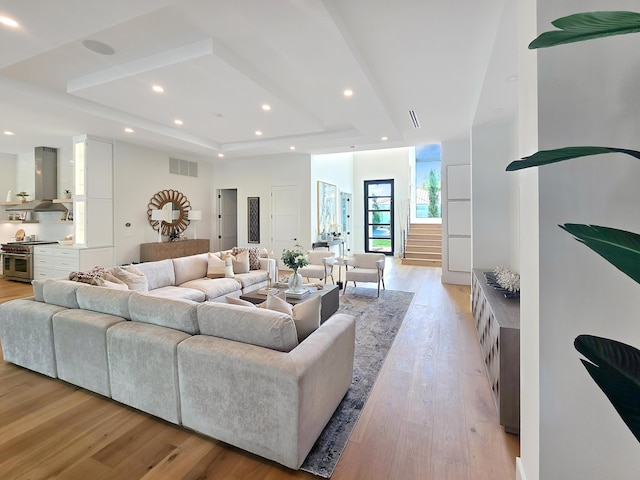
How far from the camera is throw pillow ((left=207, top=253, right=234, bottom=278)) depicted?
498cm

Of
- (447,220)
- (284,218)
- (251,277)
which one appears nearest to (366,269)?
(251,277)

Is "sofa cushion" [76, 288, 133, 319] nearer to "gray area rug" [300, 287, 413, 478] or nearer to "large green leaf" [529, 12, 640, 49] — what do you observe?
"gray area rug" [300, 287, 413, 478]

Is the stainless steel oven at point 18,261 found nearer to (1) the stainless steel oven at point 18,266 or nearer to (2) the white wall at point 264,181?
(1) the stainless steel oven at point 18,266

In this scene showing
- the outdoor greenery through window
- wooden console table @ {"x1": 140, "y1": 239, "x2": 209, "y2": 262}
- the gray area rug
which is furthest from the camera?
the outdoor greenery through window

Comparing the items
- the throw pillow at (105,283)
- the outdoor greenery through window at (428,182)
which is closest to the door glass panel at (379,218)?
the outdoor greenery through window at (428,182)

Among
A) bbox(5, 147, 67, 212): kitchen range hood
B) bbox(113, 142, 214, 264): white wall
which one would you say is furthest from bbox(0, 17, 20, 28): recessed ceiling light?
bbox(5, 147, 67, 212): kitchen range hood

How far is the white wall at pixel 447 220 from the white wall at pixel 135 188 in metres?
6.36

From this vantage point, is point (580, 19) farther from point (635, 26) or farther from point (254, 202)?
point (254, 202)

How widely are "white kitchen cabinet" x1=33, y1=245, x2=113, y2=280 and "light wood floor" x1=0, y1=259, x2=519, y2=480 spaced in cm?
340

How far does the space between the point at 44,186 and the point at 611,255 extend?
30.5 ft

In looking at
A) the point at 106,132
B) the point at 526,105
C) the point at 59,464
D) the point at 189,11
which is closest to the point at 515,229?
the point at 526,105

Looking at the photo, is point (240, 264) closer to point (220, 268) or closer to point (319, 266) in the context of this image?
point (220, 268)

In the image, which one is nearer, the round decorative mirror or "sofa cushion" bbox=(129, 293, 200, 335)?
"sofa cushion" bbox=(129, 293, 200, 335)

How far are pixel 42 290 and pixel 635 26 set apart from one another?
404 cm
